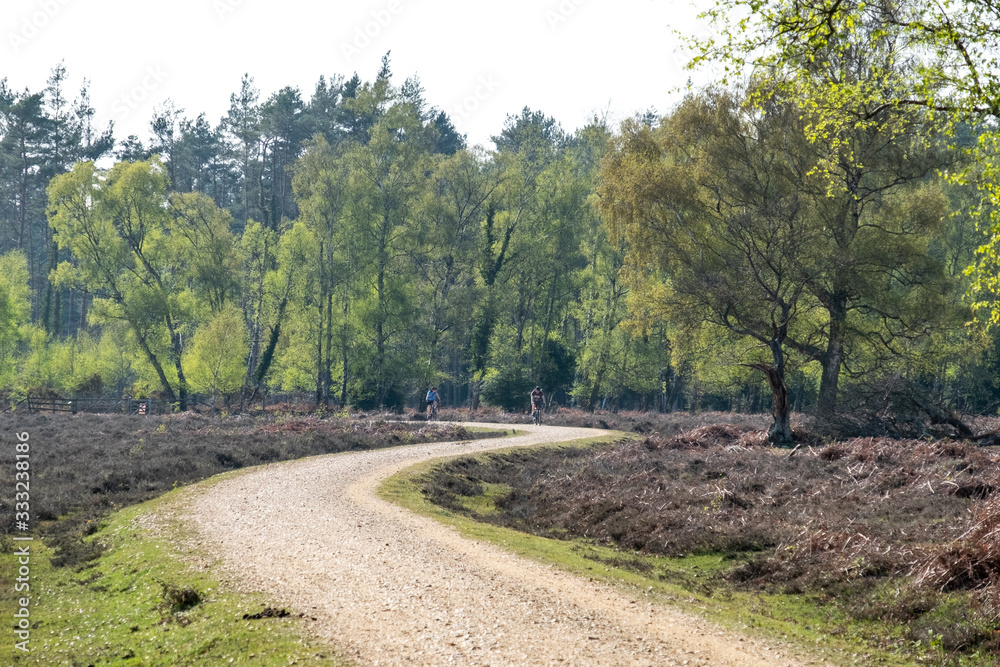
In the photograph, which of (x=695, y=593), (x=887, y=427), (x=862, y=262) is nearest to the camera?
(x=695, y=593)

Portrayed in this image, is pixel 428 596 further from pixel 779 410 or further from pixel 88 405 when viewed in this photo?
pixel 88 405

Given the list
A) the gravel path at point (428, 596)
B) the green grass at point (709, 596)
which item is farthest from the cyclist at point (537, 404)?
the gravel path at point (428, 596)

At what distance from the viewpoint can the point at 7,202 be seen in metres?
79.8

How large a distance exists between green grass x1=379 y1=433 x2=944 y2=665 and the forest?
15956 millimetres

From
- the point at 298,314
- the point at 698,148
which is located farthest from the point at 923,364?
the point at 298,314

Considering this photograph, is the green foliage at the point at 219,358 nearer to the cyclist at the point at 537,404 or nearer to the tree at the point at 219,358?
the tree at the point at 219,358

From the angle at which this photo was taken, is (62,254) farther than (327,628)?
Yes

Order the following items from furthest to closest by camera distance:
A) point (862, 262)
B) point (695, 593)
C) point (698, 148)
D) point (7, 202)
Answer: point (7, 202) < point (698, 148) < point (862, 262) < point (695, 593)

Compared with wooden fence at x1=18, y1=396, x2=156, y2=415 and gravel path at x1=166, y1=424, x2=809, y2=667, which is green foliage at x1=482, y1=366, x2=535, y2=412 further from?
gravel path at x1=166, y1=424, x2=809, y2=667

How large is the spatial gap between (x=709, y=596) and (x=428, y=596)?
4.43 m

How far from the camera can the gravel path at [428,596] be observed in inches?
353

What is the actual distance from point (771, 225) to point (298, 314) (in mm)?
37657

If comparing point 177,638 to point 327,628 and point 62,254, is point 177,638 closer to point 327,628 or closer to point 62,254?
point 327,628

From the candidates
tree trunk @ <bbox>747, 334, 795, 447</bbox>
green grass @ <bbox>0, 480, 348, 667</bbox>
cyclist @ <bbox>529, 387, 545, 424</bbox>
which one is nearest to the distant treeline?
cyclist @ <bbox>529, 387, 545, 424</bbox>
